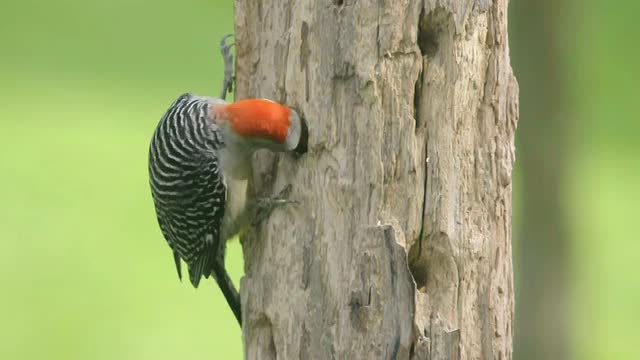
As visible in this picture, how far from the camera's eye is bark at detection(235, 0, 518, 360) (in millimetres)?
3121

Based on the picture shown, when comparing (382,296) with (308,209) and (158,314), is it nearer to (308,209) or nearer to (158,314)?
(308,209)

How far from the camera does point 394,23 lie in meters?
3.13

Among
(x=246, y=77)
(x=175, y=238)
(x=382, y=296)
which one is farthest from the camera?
(x=175, y=238)

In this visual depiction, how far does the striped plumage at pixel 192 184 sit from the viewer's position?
3.72 meters
